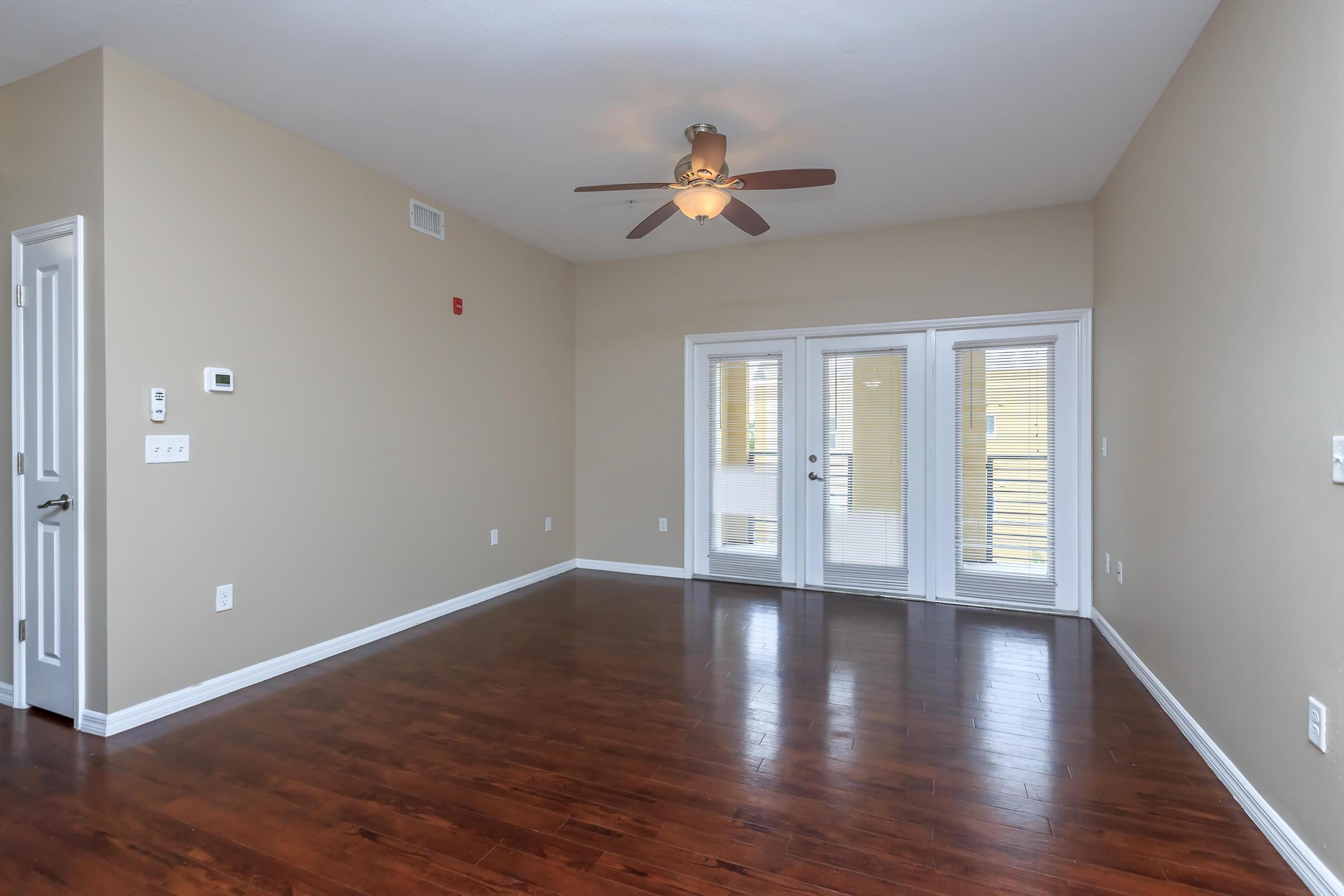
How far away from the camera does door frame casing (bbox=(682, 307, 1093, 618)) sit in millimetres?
4301

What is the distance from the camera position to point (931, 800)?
2.15 metres

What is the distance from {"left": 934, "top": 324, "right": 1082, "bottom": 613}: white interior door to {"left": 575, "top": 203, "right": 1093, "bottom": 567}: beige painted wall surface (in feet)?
0.99

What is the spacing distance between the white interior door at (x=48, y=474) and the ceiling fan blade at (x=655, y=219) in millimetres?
2411

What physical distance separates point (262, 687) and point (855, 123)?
153 inches

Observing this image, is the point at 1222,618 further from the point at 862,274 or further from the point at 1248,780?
the point at 862,274

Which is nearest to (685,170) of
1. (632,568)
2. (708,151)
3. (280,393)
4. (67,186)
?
(708,151)

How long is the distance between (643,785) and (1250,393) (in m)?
2.35

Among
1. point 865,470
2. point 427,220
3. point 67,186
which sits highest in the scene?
point 427,220

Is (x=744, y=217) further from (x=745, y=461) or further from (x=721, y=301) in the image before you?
(x=745, y=461)

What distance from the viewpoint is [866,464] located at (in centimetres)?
489

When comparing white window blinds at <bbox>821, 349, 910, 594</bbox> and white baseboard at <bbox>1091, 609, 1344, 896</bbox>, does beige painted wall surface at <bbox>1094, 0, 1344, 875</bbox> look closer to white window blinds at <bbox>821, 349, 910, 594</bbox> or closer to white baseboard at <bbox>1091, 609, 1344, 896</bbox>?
white baseboard at <bbox>1091, 609, 1344, 896</bbox>

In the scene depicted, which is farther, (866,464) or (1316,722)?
(866,464)

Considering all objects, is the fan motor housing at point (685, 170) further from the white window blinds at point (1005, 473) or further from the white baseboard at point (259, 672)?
the white baseboard at point (259, 672)

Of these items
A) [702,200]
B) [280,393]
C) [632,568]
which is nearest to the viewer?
[702,200]
